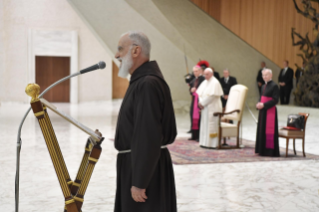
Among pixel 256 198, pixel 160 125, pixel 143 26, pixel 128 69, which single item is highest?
pixel 143 26

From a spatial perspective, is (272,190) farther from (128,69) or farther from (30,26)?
(30,26)

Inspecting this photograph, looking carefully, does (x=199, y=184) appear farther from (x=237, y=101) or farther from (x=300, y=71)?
(x=300, y=71)

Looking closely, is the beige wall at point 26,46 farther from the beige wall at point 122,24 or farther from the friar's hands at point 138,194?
the friar's hands at point 138,194

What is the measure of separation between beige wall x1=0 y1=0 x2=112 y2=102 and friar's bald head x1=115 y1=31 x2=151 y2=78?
17.0 meters

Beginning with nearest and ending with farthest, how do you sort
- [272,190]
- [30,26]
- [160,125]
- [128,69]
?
[160,125]
[128,69]
[272,190]
[30,26]

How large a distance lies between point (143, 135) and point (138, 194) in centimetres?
33

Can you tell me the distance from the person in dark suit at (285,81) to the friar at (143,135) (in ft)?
42.7

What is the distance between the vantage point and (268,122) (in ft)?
22.9

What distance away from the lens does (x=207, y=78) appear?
798 centimetres

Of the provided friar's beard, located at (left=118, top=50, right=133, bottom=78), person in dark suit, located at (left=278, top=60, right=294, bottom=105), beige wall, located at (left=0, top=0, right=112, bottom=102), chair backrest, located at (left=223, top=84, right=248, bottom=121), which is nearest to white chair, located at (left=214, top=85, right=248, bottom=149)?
chair backrest, located at (left=223, top=84, right=248, bottom=121)

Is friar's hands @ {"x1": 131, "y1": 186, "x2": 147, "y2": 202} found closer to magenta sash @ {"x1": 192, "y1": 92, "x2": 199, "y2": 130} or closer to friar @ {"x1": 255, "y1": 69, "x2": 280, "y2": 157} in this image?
friar @ {"x1": 255, "y1": 69, "x2": 280, "y2": 157}

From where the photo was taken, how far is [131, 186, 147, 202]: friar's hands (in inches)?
89.3

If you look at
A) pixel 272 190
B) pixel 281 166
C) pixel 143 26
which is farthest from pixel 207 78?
pixel 143 26

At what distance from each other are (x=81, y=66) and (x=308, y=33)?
1057 centimetres
